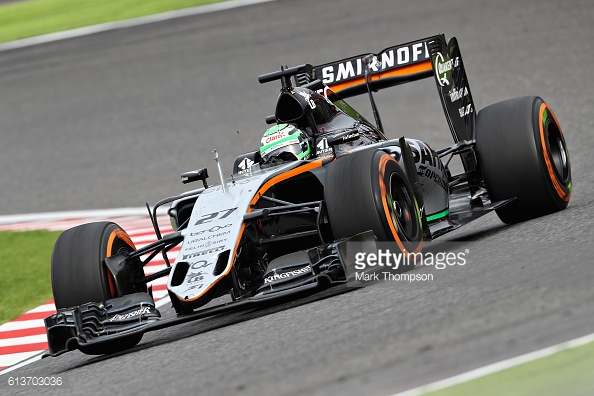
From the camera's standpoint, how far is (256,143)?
47.4 ft

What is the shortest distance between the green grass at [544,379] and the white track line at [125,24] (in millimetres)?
15986

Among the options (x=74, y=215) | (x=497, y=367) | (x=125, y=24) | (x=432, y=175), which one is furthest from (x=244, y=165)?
(x=125, y=24)

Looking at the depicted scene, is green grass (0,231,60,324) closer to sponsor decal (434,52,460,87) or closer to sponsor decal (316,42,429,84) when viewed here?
sponsor decal (316,42,429,84)

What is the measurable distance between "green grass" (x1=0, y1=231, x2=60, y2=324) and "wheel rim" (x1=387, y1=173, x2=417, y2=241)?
156 inches

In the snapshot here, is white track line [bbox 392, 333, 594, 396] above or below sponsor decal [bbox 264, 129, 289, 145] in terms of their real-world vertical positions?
below

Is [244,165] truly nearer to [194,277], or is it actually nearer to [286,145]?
[286,145]

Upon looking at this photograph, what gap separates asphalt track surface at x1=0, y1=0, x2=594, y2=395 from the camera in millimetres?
5031

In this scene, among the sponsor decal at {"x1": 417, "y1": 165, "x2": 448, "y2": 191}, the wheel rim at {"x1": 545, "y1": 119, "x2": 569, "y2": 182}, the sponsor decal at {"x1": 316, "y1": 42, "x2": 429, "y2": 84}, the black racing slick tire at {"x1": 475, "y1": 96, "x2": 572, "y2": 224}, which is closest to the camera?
the black racing slick tire at {"x1": 475, "y1": 96, "x2": 572, "y2": 224}

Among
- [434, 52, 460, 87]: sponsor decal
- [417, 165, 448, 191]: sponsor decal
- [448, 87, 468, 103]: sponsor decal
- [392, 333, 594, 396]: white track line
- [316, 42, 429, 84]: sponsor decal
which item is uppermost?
[316, 42, 429, 84]: sponsor decal

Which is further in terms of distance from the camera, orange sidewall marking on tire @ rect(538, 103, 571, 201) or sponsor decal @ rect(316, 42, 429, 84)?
sponsor decal @ rect(316, 42, 429, 84)

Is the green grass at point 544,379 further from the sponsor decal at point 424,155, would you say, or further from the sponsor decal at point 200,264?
the sponsor decal at point 424,155

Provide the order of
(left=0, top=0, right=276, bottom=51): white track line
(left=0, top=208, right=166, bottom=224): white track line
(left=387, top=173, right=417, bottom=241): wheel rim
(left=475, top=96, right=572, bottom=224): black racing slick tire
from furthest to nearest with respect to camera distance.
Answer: (left=0, top=0, right=276, bottom=51): white track line, (left=0, top=208, right=166, bottom=224): white track line, (left=475, top=96, right=572, bottom=224): black racing slick tire, (left=387, top=173, right=417, bottom=241): wheel rim

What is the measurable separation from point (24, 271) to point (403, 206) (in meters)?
5.27

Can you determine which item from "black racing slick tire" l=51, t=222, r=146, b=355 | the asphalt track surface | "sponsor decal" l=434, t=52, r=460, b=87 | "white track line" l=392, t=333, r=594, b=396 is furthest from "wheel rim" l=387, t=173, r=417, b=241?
"white track line" l=392, t=333, r=594, b=396
